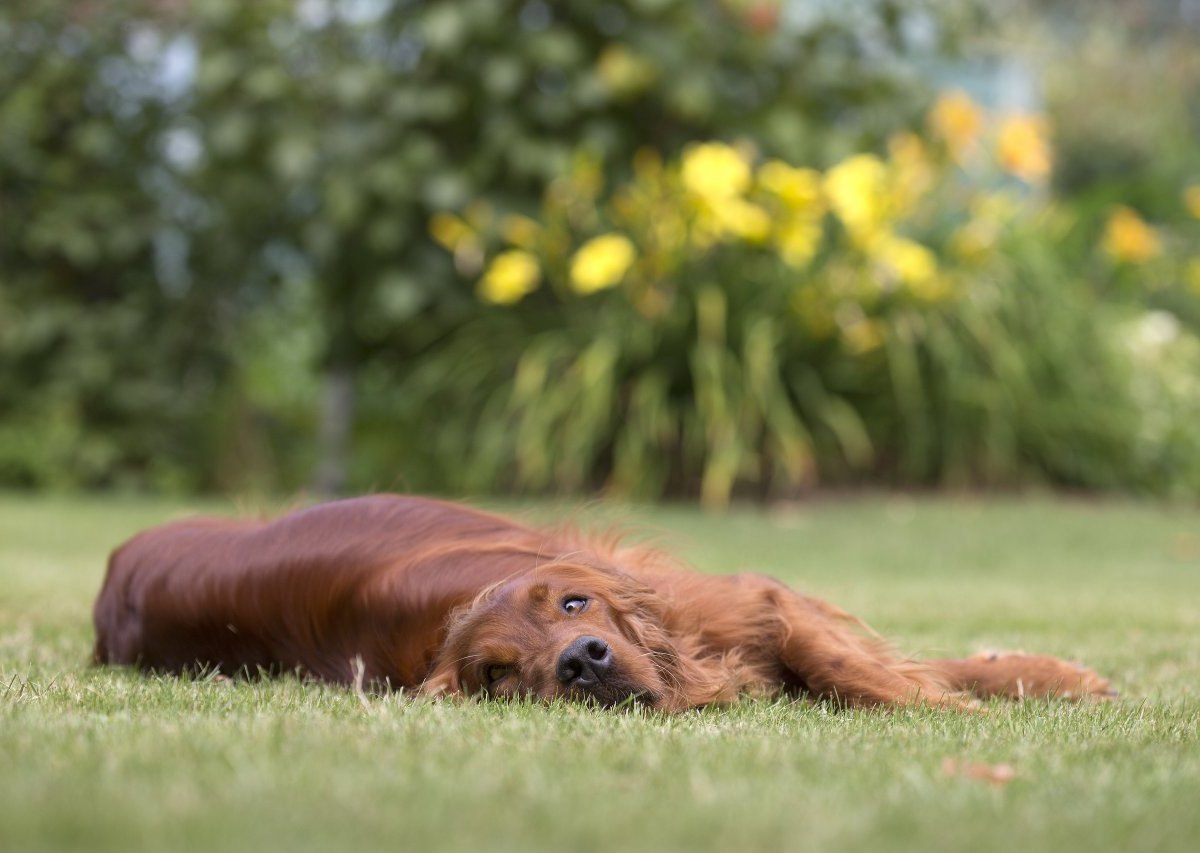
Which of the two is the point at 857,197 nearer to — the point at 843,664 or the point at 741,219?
the point at 741,219

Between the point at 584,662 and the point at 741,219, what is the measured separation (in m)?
5.37

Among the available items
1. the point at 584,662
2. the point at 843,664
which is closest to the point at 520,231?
the point at 843,664

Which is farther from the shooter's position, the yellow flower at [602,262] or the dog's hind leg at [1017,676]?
the yellow flower at [602,262]

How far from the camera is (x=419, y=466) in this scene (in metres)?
8.52

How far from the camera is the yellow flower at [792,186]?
24.8ft

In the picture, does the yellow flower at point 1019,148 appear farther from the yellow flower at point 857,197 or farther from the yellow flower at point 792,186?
the yellow flower at point 792,186

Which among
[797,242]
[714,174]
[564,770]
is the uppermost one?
[714,174]

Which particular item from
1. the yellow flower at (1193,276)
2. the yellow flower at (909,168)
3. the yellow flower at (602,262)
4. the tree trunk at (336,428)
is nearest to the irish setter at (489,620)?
the yellow flower at (602,262)

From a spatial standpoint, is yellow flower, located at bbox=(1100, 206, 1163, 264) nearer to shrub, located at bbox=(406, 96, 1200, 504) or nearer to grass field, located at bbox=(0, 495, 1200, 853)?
shrub, located at bbox=(406, 96, 1200, 504)

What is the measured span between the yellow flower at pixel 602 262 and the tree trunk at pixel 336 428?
2.06 meters

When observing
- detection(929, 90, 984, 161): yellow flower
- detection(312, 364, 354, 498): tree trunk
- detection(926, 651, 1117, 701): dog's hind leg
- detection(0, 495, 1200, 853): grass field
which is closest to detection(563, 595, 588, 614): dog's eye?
detection(0, 495, 1200, 853): grass field

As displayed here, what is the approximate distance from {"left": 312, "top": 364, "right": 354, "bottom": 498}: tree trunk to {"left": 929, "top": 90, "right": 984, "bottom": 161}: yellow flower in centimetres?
382

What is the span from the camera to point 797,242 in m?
7.64

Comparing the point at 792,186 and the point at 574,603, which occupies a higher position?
the point at 792,186
